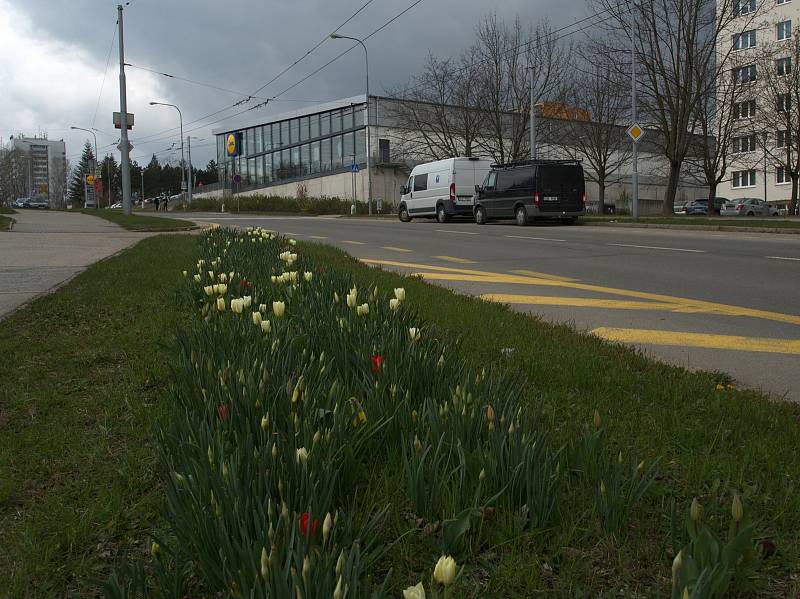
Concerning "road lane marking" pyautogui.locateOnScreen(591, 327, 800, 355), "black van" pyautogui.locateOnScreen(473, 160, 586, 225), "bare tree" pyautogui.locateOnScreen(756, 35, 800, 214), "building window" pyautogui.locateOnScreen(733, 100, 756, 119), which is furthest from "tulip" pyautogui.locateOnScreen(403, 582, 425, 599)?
"bare tree" pyautogui.locateOnScreen(756, 35, 800, 214)

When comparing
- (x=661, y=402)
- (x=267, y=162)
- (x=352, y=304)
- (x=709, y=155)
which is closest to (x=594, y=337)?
(x=661, y=402)

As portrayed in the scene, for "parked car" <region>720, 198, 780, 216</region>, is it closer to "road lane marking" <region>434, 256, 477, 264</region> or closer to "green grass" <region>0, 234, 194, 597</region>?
"road lane marking" <region>434, 256, 477, 264</region>

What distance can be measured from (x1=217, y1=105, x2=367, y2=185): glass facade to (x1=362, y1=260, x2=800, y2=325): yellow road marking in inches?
1798

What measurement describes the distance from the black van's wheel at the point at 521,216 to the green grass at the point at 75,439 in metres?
20.5

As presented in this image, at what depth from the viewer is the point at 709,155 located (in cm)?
3681

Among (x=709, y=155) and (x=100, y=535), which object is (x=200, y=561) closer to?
(x=100, y=535)

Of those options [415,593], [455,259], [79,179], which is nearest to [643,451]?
[415,593]

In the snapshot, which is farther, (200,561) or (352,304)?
(352,304)

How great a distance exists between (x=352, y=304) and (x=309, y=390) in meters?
1.41

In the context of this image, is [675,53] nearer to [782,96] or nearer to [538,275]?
[782,96]

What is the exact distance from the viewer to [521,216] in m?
25.4

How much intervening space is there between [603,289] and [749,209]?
4407cm

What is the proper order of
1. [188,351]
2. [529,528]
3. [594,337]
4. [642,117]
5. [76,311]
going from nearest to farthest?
[529,528] < [188,351] < [594,337] < [76,311] < [642,117]

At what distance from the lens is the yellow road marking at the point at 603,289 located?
22.7 ft
